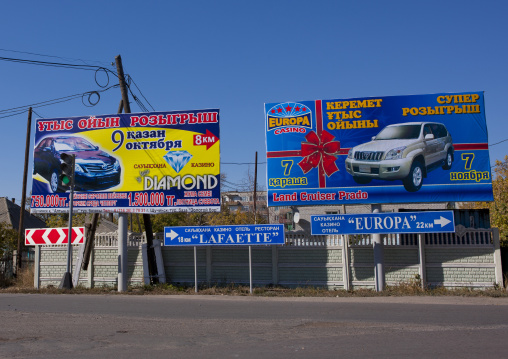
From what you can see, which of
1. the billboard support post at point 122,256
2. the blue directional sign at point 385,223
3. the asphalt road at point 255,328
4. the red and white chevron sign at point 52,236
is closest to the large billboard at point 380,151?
the blue directional sign at point 385,223

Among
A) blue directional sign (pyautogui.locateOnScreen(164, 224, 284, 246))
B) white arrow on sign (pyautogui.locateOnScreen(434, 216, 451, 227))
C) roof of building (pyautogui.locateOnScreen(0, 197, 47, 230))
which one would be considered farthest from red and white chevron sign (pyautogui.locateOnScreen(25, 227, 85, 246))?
roof of building (pyautogui.locateOnScreen(0, 197, 47, 230))

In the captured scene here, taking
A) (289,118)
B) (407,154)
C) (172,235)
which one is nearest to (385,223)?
(407,154)

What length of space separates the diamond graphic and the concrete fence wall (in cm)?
263

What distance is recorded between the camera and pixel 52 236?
17.7 meters

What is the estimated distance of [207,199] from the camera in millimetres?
16922

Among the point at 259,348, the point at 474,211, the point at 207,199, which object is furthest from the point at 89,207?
the point at 474,211

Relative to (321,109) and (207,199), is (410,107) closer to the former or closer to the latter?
(321,109)

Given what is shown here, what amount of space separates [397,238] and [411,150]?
9.33 feet

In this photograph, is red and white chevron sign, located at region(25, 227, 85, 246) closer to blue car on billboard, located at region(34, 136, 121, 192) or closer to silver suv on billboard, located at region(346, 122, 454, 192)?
blue car on billboard, located at region(34, 136, 121, 192)

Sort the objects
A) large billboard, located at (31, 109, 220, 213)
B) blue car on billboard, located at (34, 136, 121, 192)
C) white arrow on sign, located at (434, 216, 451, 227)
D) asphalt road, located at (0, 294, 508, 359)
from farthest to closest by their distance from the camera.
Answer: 1. blue car on billboard, located at (34, 136, 121, 192)
2. large billboard, located at (31, 109, 220, 213)
3. white arrow on sign, located at (434, 216, 451, 227)
4. asphalt road, located at (0, 294, 508, 359)

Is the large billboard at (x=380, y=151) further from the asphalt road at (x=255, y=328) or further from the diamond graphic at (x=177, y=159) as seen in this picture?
the asphalt road at (x=255, y=328)

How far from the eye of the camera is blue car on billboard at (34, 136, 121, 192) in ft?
57.6

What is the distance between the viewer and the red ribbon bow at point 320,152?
16.6m

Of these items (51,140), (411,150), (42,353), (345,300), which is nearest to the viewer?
(42,353)
